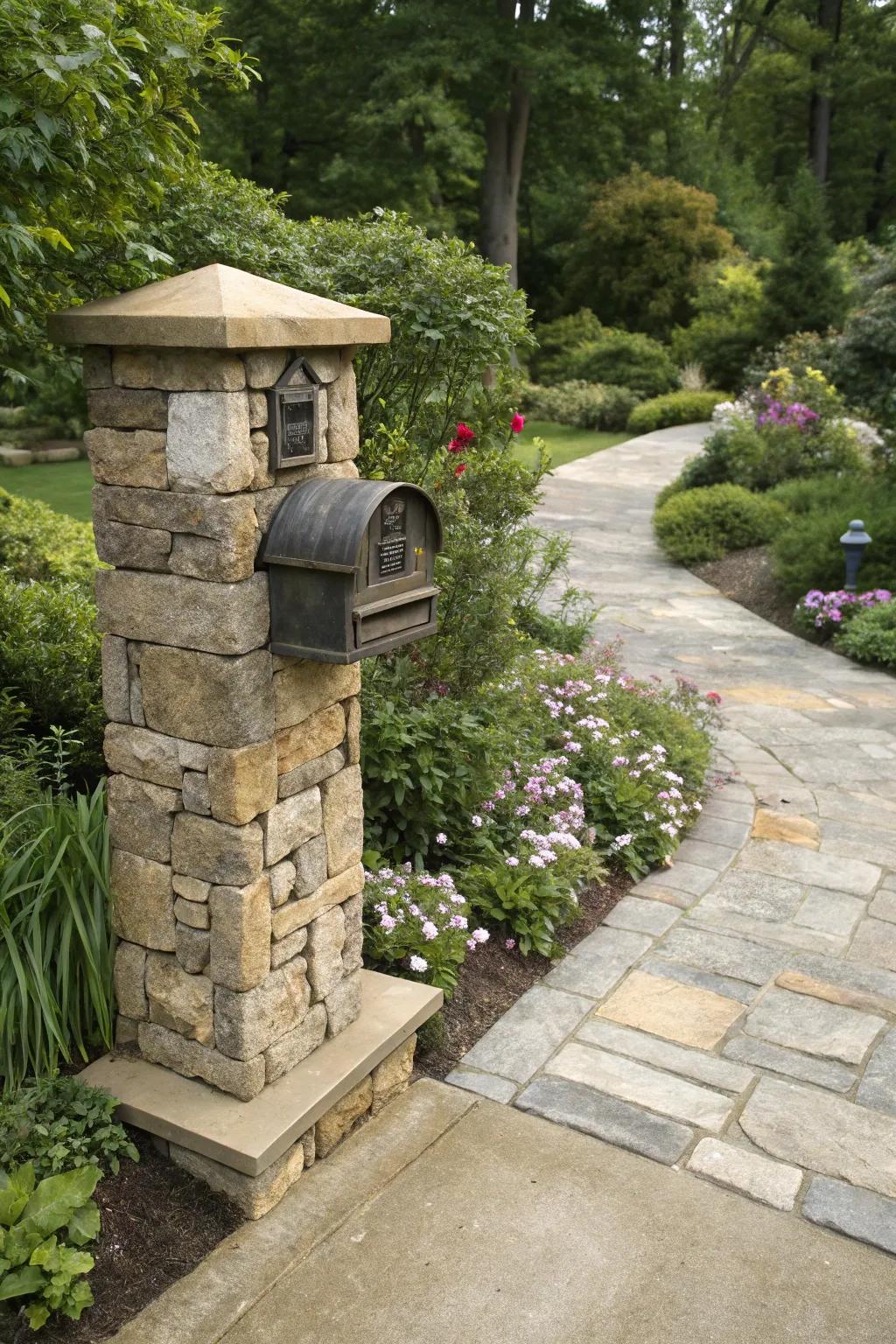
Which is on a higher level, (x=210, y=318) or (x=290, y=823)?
(x=210, y=318)

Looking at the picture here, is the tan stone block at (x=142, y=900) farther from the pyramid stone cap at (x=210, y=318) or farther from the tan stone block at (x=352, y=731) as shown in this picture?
the pyramid stone cap at (x=210, y=318)

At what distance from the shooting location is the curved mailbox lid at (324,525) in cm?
276

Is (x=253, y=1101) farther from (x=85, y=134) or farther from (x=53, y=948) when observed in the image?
(x=85, y=134)

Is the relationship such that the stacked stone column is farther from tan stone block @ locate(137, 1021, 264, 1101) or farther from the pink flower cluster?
the pink flower cluster

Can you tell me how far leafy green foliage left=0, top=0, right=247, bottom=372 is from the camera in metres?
2.77

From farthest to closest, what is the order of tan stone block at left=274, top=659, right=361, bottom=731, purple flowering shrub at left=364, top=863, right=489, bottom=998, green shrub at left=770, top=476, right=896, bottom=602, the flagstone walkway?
green shrub at left=770, top=476, right=896, bottom=602, purple flowering shrub at left=364, top=863, right=489, bottom=998, the flagstone walkway, tan stone block at left=274, top=659, right=361, bottom=731

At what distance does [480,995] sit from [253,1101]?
3.97 feet

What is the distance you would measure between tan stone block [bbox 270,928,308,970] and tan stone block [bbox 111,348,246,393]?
1443 mm

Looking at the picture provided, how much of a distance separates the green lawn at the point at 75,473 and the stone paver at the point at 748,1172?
287 inches

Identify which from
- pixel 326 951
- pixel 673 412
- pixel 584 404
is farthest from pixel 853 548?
pixel 584 404

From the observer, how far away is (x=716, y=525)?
11.4 m

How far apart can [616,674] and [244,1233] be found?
13.9 feet

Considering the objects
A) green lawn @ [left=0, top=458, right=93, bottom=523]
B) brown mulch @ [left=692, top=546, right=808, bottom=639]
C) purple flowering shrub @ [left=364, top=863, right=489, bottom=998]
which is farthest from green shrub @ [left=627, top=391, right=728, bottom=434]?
purple flowering shrub @ [left=364, top=863, right=489, bottom=998]

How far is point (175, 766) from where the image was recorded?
2967 millimetres
